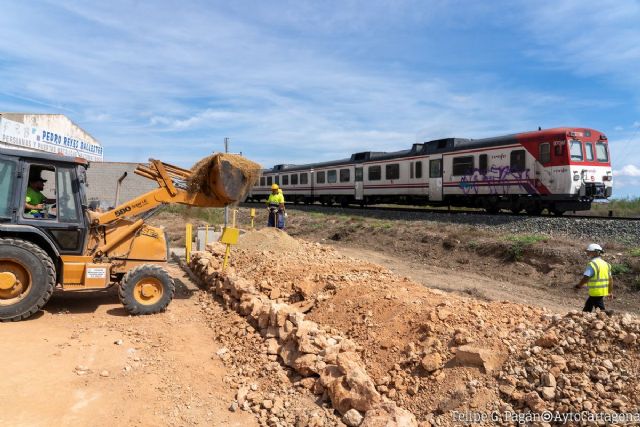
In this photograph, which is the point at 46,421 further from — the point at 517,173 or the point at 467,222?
the point at 517,173

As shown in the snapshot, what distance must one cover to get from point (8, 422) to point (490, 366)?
3.99m

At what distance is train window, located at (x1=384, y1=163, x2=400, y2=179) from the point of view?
23428mm

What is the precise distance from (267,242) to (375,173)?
1489cm

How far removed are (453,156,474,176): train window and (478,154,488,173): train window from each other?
1.36 feet

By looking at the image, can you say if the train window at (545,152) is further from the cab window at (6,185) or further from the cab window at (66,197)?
the cab window at (6,185)

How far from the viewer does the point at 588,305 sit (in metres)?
6.32

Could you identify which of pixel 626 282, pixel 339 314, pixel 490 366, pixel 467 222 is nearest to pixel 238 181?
pixel 339 314

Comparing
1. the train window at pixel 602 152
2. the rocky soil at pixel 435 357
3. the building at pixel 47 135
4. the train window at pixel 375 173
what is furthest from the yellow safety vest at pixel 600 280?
the building at pixel 47 135

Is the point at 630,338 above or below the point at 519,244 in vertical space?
below

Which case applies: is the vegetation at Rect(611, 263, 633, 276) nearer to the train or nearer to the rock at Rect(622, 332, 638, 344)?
the train

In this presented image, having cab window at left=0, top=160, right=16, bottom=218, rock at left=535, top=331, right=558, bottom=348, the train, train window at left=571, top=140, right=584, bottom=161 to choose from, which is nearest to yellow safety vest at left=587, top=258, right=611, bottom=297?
rock at left=535, top=331, right=558, bottom=348

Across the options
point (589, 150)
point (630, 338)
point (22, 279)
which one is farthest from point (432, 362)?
point (589, 150)

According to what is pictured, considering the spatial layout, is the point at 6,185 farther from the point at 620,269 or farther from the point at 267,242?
the point at 620,269

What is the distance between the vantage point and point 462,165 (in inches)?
755
